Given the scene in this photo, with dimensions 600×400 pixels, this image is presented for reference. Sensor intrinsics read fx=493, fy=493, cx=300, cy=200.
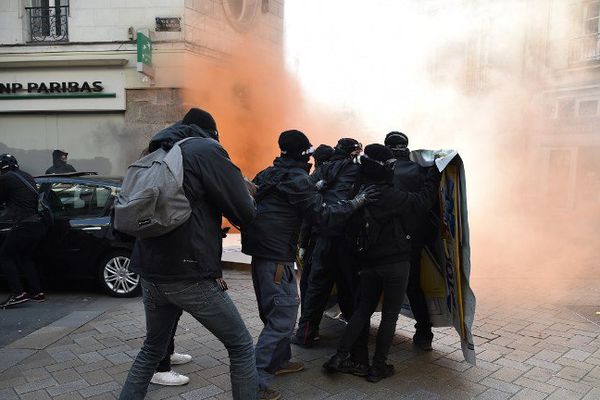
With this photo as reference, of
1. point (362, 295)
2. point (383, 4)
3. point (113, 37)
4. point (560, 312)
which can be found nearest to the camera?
point (362, 295)

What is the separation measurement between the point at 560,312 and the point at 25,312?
556 cm

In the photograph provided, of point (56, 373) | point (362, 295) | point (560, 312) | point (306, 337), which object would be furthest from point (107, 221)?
point (560, 312)

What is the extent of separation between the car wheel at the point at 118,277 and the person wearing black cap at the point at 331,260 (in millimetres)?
2478

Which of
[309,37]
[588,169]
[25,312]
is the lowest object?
[25,312]

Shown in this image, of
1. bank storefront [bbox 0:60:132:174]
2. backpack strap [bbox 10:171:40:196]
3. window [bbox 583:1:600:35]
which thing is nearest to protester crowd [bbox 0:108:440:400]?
backpack strap [bbox 10:171:40:196]

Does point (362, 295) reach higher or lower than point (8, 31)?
lower

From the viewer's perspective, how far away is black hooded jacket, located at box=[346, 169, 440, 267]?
3186mm

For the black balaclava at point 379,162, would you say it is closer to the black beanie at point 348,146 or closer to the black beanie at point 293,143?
the black beanie at point 293,143

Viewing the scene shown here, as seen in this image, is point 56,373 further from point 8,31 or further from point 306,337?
point 8,31

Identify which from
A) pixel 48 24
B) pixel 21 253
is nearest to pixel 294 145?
pixel 21 253

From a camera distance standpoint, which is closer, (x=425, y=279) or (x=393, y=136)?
(x=393, y=136)

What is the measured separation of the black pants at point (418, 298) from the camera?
3.86 meters

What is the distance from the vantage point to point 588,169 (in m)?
8.59

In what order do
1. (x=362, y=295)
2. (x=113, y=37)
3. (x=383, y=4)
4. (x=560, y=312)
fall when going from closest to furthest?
(x=362, y=295)
(x=560, y=312)
(x=383, y=4)
(x=113, y=37)
